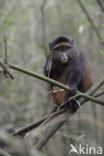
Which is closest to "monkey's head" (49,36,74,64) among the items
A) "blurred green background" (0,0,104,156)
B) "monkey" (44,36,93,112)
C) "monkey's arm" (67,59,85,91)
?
"monkey" (44,36,93,112)

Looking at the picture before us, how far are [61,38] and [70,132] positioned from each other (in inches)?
56.6

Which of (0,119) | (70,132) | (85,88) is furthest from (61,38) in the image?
(0,119)

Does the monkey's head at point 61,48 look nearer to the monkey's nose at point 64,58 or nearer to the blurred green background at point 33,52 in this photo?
the monkey's nose at point 64,58

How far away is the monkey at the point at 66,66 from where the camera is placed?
4922mm

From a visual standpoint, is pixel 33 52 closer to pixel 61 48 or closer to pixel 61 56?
pixel 61 48

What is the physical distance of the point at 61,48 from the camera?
16.5ft

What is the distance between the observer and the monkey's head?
193 inches

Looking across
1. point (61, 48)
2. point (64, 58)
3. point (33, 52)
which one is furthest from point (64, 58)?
point (33, 52)

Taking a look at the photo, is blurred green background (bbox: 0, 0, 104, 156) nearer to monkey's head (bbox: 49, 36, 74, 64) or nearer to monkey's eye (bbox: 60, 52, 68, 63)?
monkey's head (bbox: 49, 36, 74, 64)

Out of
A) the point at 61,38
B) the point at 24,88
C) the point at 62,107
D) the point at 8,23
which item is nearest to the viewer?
the point at 62,107

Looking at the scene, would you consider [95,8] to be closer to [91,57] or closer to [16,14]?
[91,57]

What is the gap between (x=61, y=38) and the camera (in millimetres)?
5023

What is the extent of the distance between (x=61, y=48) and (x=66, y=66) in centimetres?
22

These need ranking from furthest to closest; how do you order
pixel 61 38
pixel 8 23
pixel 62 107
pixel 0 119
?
pixel 0 119, pixel 8 23, pixel 61 38, pixel 62 107
